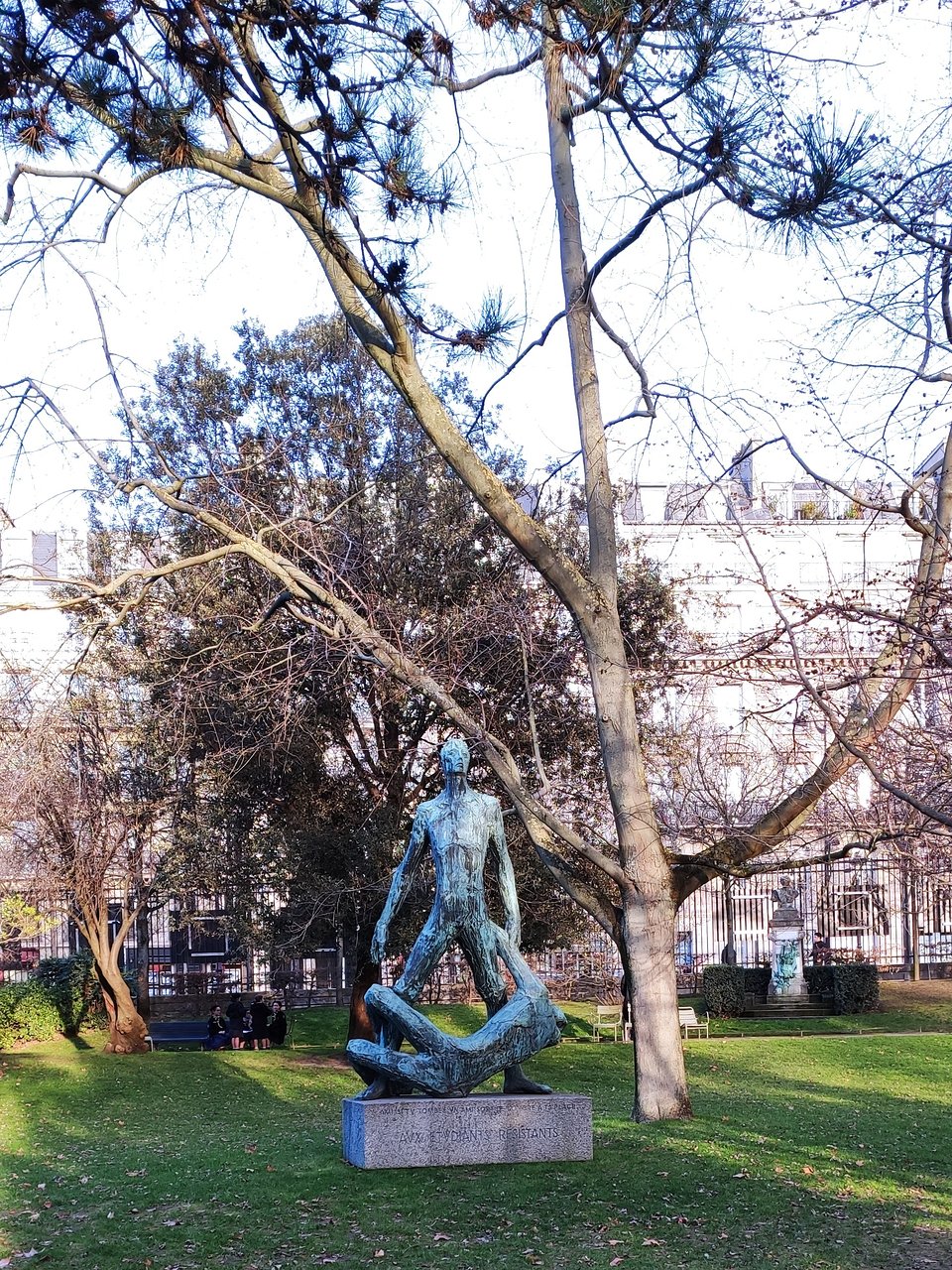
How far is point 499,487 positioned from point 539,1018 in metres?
4.66

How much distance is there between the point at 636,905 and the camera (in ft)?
40.2

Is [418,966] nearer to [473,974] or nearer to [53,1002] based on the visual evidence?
[473,974]

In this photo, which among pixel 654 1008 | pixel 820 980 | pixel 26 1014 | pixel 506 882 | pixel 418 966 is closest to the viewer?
pixel 418 966

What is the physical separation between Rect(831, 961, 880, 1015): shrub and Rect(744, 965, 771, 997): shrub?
125 cm

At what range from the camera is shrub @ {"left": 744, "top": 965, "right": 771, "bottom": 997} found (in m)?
25.2

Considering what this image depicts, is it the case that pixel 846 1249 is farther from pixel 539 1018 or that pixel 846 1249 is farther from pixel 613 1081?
pixel 613 1081

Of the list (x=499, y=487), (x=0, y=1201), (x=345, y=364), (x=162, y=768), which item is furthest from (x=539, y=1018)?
(x=345, y=364)

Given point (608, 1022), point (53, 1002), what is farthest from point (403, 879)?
point (53, 1002)

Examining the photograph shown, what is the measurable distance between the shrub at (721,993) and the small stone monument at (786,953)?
2.50 ft

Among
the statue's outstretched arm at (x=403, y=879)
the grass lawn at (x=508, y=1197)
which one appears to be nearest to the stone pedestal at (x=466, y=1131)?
the grass lawn at (x=508, y=1197)

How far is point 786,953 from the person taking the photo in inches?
979

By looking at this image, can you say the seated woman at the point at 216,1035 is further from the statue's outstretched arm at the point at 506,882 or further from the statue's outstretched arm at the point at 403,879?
the statue's outstretched arm at the point at 506,882

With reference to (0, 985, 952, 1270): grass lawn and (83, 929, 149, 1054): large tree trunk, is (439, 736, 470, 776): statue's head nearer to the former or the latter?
(0, 985, 952, 1270): grass lawn

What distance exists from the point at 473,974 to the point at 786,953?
15.7 meters
